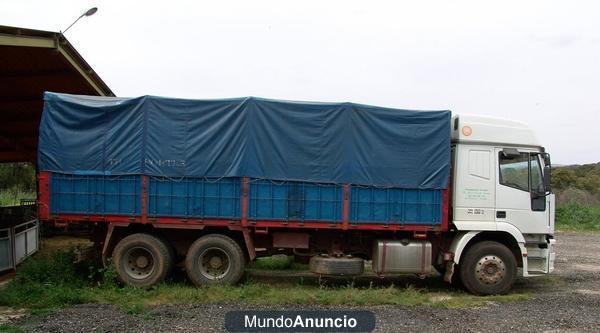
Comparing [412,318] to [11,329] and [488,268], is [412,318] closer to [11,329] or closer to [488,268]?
[488,268]

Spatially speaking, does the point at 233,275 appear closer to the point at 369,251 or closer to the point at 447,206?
the point at 369,251

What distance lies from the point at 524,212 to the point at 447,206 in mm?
1466

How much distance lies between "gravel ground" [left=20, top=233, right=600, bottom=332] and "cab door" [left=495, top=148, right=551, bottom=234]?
1332mm

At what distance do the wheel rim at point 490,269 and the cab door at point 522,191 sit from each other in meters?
0.71

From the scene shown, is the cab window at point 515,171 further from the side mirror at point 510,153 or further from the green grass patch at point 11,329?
the green grass patch at point 11,329

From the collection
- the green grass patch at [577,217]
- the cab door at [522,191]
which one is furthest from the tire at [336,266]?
the green grass patch at [577,217]

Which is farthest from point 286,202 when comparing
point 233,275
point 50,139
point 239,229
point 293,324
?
point 50,139

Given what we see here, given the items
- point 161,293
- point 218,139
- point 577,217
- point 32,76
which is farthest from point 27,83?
point 577,217

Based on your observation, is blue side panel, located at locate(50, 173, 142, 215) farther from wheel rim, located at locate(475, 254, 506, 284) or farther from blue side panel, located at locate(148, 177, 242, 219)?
wheel rim, located at locate(475, 254, 506, 284)

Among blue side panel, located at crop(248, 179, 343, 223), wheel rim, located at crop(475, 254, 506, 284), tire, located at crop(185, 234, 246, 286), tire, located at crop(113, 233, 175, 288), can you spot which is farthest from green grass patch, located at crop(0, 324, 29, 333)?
wheel rim, located at crop(475, 254, 506, 284)

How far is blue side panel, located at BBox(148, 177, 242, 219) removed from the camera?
884 cm

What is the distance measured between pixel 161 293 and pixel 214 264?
104 centimetres

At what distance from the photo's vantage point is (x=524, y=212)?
30.9ft

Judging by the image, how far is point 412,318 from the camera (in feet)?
24.2
